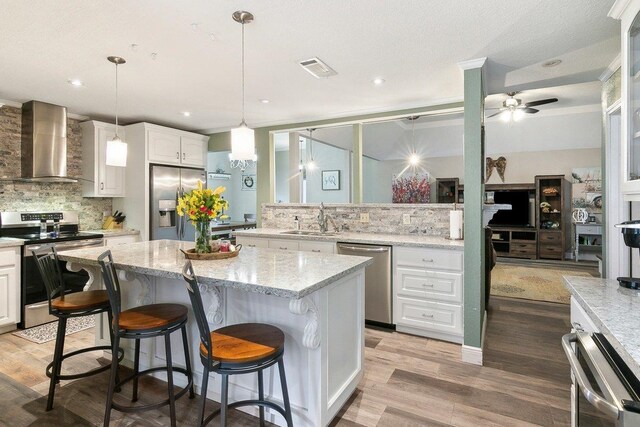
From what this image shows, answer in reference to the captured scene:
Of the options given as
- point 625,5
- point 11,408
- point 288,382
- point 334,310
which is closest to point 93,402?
point 11,408

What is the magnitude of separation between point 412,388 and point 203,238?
5.83 feet

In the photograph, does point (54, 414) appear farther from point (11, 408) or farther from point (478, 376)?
point (478, 376)

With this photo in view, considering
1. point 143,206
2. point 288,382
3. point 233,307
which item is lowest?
point 288,382

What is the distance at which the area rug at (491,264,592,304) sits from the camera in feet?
15.3

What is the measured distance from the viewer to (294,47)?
2543mm

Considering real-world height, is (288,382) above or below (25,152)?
below

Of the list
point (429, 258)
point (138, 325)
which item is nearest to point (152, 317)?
point (138, 325)

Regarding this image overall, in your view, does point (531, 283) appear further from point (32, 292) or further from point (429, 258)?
point (32, 292)

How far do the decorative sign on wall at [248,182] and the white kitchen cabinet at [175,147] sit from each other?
3222 millimetres

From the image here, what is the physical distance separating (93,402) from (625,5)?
12.6ft

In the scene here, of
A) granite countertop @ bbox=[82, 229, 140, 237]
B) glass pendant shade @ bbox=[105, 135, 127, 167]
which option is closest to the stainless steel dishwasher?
glass pendant shade @ bbox=[105, 135, 127, 167]

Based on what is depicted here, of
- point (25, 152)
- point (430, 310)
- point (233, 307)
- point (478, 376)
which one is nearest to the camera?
point (233, 307)

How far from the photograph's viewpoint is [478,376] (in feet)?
8.30

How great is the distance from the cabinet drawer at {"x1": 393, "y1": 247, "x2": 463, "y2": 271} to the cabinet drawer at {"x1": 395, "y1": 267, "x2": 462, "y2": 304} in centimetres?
5
